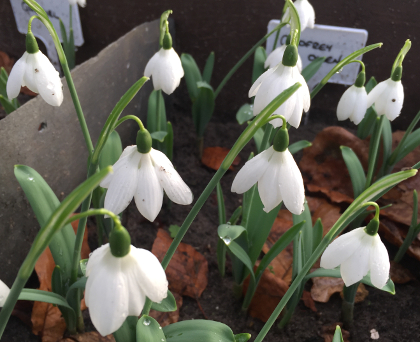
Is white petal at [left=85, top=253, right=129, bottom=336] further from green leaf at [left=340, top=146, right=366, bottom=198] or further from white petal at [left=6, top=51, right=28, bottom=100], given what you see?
green leaf at [left=340, top=146, right=366, bottom=198]

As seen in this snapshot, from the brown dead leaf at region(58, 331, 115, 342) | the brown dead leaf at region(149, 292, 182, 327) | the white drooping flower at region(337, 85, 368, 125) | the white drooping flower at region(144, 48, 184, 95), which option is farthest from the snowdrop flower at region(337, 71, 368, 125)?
the brown dead leaf at region(58, 331, 115, 342)

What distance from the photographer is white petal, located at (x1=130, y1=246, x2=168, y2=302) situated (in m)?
0.48

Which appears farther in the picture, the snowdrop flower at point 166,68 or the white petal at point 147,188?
the snowdrop flower at point 166,68

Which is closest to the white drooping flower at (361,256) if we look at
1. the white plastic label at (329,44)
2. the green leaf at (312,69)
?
the green leaf at (312,69)

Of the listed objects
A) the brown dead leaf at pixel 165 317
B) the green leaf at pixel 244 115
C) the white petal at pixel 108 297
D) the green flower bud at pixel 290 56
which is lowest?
the brown dead leaf at pixel 165 317

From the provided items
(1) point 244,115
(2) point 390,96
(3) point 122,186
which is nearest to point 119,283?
(3) point 122,186

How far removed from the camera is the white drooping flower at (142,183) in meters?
0.59

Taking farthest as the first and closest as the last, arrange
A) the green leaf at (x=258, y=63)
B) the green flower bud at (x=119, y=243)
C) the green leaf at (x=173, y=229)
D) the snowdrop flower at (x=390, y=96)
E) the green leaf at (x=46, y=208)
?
the green leaf at (x=258, y=63) < the green leaf at (x=173, y=229) < the snowdrop flower at (x=390, y=96) < the green leaf at (x=46, y=208) < the green flower bud at (x=119, y=243)

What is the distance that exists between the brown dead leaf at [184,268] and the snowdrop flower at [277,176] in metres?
0.57

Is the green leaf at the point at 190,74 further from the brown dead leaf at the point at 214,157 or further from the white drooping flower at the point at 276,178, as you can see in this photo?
the white drooping flower at the point at 276,178

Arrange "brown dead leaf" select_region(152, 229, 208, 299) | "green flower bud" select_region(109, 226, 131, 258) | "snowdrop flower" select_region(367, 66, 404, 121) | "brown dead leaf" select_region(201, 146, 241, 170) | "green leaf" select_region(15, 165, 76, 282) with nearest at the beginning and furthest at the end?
1. "green flower bud" select_region(109, 226, 131, 258)
2. "green leaf" select_region(15, 165, 76, 282)
3. "snowdrop flower" select_region(367, 66, 404, 121)
4. "brown dead leaf" select_region(152, 229, 208, 299)
5. "brown dead leaf" select_region(201, 146, 241, 170)

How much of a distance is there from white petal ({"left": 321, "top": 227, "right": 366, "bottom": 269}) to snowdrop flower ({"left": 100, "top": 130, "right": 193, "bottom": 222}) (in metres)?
0.24

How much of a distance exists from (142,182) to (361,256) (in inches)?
13.6

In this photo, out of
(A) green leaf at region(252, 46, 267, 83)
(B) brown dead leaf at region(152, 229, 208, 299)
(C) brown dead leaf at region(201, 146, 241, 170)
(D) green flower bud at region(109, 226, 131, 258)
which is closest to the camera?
(D) green flower bud at region(109, 226, 131, 258)
